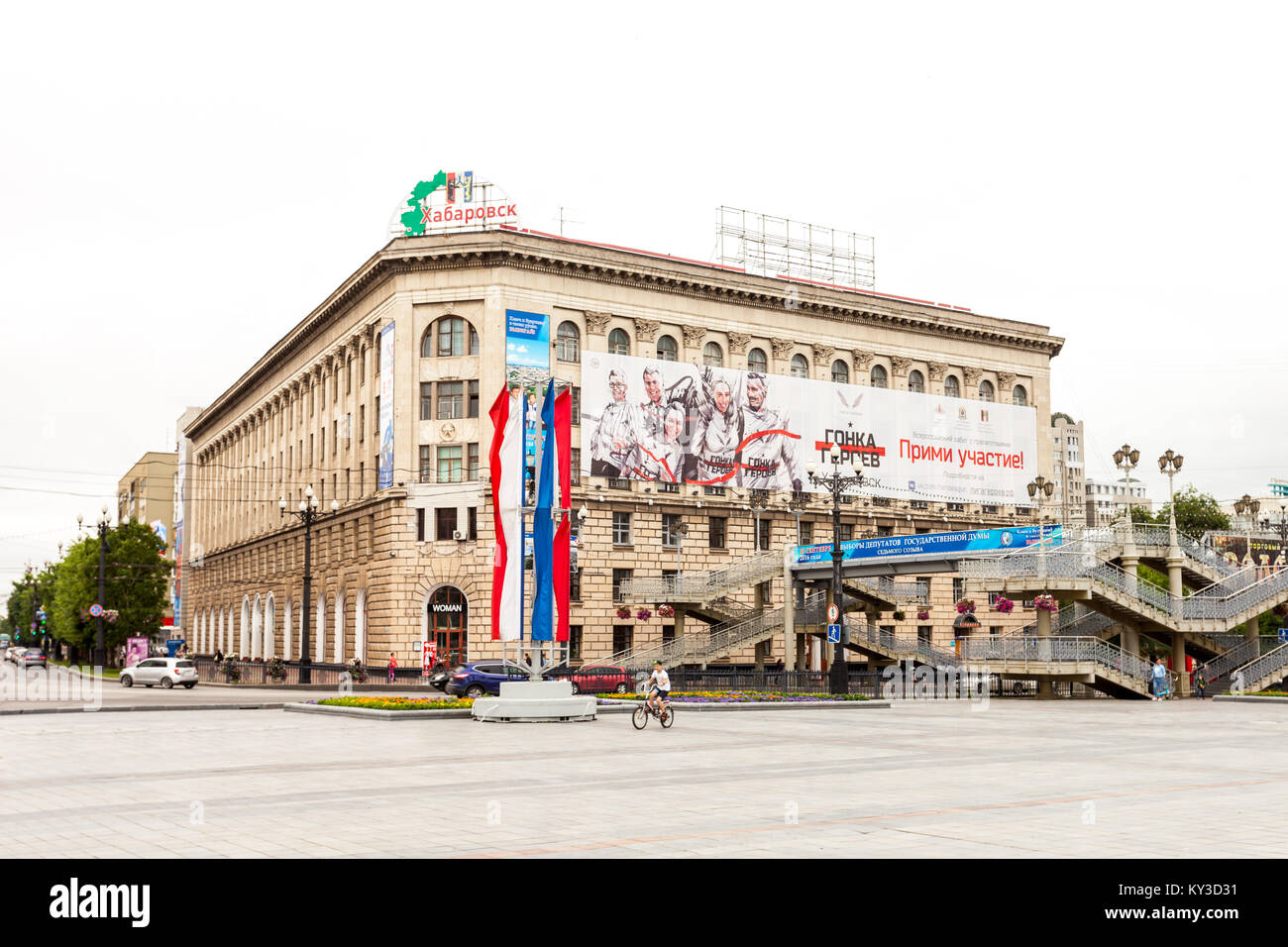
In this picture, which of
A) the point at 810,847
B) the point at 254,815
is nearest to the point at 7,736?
the point at 254,815

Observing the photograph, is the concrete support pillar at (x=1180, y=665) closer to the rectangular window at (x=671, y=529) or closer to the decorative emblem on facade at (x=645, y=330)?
the rectangular window at (x=671, y=529)

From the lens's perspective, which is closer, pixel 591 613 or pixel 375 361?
pixel 591 613

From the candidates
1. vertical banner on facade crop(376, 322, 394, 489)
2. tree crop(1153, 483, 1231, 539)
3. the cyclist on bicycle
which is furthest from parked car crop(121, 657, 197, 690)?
tree crop(1153, 483, 1231, 539)

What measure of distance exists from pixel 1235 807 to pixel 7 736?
22.4 m

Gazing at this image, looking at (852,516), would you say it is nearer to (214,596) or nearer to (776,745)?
(776,745)

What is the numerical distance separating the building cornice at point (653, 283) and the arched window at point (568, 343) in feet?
8.87

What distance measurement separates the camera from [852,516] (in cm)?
7319

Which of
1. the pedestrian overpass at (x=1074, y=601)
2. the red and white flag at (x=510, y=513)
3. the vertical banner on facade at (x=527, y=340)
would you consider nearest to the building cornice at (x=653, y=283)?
the vertical banner on facade at (x=527, y=340)

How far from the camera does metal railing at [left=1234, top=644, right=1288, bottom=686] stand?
46781mm

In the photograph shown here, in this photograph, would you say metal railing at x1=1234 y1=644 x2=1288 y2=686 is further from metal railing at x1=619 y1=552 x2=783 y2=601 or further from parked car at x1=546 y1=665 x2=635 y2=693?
parked car at x1=546 y1=665 x2=635 y2=693

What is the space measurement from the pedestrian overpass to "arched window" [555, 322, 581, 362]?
1576cm

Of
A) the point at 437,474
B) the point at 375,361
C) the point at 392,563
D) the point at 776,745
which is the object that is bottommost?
the point at 776,745

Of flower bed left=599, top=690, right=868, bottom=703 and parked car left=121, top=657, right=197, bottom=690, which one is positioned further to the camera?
parked car left=121, top=657, right=197, bottom=690

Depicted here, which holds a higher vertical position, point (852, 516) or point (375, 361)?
point (375, 361)
